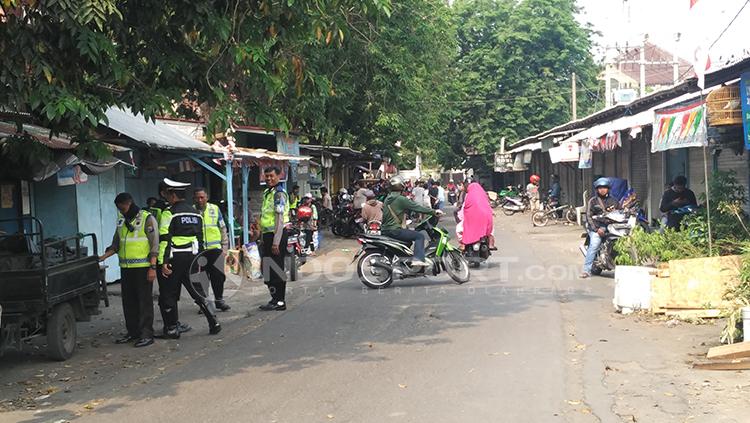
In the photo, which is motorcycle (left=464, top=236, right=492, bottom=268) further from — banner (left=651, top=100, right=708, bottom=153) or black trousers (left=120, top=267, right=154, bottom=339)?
black trousers (left=120, top=267, right=154, bottom=339)

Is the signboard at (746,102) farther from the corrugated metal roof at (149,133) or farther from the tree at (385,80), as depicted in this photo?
the tree at (385,80)

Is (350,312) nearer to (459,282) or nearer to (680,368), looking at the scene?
(459,282)

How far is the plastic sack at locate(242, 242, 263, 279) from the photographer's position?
14.0m

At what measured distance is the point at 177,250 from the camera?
862cm

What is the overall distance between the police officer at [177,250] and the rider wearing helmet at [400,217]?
4.16 m

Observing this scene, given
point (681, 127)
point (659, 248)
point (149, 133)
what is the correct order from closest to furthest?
point (659, 248) → point (681, 127) → point (149, 133)

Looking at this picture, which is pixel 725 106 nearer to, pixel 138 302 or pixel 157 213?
pixel 157 213

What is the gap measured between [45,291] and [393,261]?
19.8ft

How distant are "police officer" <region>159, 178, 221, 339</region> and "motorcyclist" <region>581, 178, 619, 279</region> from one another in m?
6.66

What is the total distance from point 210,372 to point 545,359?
3.14 metres

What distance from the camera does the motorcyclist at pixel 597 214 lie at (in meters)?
12.3

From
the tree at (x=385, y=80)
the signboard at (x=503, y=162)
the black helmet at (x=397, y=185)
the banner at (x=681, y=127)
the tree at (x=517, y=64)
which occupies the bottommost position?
the black helmet at (x=397, y=185)

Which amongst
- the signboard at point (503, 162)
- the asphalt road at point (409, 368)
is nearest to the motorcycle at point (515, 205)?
the signboard at point (503, 162)

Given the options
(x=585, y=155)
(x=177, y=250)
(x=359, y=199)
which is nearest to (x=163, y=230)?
(x=177, y=250)
